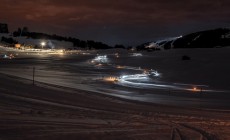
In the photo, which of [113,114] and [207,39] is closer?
[113,114]

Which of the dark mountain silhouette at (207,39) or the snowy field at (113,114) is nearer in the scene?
the snowy field at (113,114)

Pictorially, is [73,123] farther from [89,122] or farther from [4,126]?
[4,126]

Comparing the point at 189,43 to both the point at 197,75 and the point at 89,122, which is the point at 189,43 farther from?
the point at 89,122

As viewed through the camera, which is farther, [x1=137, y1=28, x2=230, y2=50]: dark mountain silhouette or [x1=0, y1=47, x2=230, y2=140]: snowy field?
[x1=137, y1=28, x2=230, y2=50]: dark mountain silhouette

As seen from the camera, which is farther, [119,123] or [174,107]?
[174,107]

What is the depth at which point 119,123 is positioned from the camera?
12.5 m

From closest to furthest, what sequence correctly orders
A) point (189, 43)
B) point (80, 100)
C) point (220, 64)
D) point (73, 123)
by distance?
point (73, 123) → point (80, 100) → point (220, 64) → point (189, 43)

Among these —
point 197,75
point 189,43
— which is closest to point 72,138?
point 197,75

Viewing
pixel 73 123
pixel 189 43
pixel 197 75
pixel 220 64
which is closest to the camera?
pixel 73 123

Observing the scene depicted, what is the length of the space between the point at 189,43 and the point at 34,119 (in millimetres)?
92400

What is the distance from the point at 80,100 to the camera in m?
18.2

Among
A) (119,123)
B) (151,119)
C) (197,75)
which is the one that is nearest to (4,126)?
(119,123)

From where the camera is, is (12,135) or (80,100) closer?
(12,135)

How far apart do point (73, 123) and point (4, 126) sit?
6.32 ft
